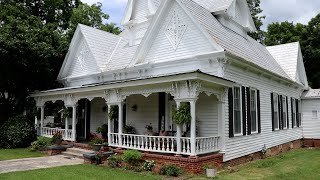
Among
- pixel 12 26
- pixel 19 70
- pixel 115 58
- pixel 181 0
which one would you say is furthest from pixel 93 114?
pixel 181 0

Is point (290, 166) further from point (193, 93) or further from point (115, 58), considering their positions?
point (115, 58)

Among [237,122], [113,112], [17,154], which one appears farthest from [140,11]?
[17,154]

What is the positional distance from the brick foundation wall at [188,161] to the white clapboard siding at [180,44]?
475cm

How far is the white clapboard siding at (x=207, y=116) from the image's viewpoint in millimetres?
13586

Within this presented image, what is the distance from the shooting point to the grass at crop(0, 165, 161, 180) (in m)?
10.9

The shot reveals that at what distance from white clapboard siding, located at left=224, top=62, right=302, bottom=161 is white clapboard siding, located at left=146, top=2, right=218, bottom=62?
179 centimetres

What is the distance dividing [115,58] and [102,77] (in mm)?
1596

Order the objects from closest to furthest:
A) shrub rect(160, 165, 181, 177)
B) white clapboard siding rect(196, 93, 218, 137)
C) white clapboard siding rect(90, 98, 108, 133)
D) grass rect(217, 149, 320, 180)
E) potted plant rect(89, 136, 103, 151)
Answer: shrub rect(160, 165, 181, 177)
grass rect(217, 149, 320, 180)
white clapboard siding rect(196, 93, 218, 137)
potted plant rect(89, 136, 103, 151)
white clapboard siding rect(90, 98, 108, 133)

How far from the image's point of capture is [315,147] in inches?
963

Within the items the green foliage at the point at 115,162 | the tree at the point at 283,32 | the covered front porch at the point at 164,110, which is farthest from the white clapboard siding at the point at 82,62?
the tree at the point at 283,32

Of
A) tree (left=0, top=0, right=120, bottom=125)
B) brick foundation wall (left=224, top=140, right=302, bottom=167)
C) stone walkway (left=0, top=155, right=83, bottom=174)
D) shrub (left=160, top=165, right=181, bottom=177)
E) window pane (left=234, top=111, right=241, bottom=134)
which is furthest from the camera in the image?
tree (left=0, top=0, right=120, bottom=125)

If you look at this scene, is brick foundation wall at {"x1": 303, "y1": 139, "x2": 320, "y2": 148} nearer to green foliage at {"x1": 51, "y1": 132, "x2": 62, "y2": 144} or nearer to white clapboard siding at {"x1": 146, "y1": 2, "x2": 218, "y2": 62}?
white clapboard siding at {"x1": 146, "y1": 2, "x2": 218, "y2": 62}

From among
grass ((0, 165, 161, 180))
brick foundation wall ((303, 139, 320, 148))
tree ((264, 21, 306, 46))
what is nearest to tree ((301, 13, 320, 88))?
tree ((264, 21, 306, 46))

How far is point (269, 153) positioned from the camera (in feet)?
60.4
